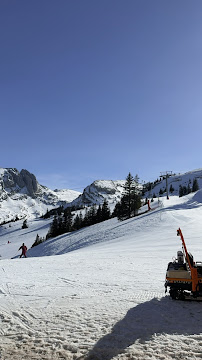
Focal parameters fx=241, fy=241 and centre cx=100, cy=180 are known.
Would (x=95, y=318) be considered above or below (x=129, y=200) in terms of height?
below

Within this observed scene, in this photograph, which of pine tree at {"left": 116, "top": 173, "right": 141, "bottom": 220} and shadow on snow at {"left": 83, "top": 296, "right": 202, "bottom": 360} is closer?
shadow on snow at {"left": 83, "top": 296, "right": 202, "bottom": 360}

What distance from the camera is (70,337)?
5289 mm

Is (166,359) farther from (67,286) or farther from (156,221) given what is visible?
(156,221)

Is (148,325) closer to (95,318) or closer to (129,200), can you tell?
(95,318)

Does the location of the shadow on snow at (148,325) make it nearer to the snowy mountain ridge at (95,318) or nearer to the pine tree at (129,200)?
the snowy mountain ridge at (95,318)

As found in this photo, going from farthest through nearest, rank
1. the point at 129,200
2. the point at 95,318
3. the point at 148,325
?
the point at 129,200 < the point at 95,318 < the point at 148,325

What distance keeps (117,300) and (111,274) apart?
158 inches

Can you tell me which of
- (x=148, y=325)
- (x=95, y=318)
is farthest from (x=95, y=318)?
(x=148, y=325)

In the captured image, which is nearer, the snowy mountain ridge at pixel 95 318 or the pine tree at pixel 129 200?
the snowy mountain ridge at pixel 95 318

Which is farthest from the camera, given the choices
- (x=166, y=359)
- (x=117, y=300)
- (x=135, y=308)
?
(x=117, y=300)

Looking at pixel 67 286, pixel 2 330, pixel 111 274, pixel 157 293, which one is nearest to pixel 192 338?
pixel 157 293

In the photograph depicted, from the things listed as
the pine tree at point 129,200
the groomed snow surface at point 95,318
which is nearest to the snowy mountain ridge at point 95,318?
the groomed snow surface at point 95,318

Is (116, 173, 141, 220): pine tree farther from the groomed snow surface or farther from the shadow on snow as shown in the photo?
the shadow on snow

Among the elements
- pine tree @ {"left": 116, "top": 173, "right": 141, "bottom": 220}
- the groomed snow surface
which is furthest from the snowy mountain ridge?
pine tree @ {"left": 116, "top": 173, "right": 141, "bottom": 220}
